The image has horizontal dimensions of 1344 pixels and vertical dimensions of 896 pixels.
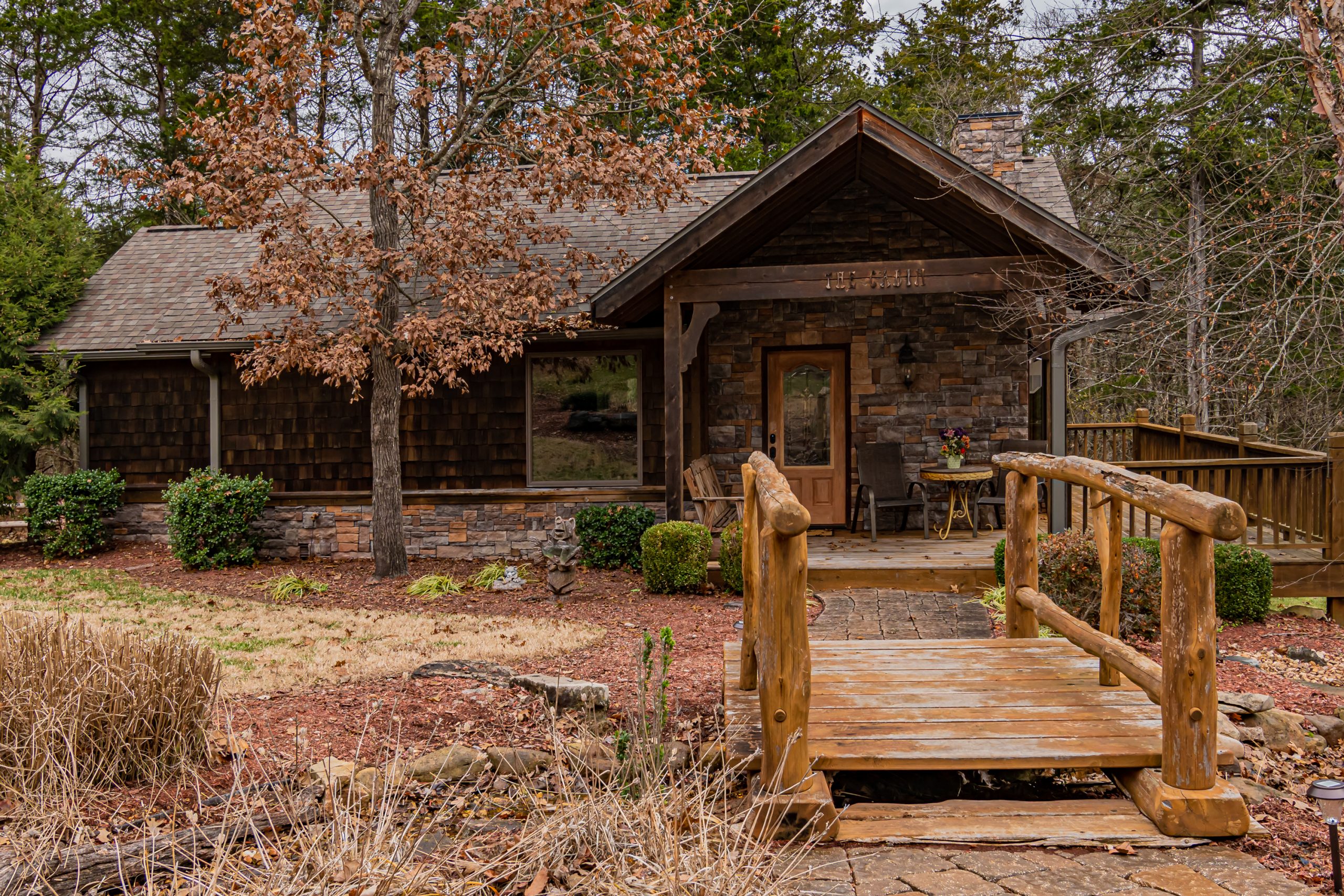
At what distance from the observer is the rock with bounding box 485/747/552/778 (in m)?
4.02

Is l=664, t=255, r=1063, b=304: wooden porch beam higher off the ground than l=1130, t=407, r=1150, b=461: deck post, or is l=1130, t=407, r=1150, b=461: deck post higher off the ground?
l=664, t=255, r=1063, b=304: wooden porch beam

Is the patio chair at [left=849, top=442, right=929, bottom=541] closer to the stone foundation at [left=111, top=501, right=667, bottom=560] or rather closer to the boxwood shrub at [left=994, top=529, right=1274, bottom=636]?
the stone foundation at [left=111, top=501, right=667, bottom=560]

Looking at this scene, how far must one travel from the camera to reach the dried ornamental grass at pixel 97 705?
3496 mm

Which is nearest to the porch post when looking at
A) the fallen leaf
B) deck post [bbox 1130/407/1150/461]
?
the fallen leaf

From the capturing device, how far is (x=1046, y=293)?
8.65 m

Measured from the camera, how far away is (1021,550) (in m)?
5.06

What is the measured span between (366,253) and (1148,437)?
32.3ft

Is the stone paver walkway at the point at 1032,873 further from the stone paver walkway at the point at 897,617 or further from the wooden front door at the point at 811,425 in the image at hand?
the wooden front door at the point at 811,425

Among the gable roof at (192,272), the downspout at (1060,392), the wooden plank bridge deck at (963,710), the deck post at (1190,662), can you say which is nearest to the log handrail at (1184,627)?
the deck post at (1190,662)

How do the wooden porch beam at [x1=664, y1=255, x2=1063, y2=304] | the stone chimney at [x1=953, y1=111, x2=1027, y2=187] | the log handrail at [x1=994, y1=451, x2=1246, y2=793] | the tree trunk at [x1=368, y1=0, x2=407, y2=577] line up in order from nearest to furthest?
the log handrail at [x1=994, y1=451, x2=1246, y2=793]
the wooden porch beam at [x1=664, y1=255, x2=1063, y2=304]
the tree trunk at [x1=368, y1=0, x2=407, y2=577]
the stone chimney at [x1=953, y1=111, x2=1027, y2=187]

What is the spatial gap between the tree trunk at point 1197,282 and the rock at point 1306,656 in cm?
184

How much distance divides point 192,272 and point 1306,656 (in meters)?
13.6

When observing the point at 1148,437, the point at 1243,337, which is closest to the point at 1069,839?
the point at 1243,337

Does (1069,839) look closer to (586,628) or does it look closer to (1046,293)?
(586,628)
